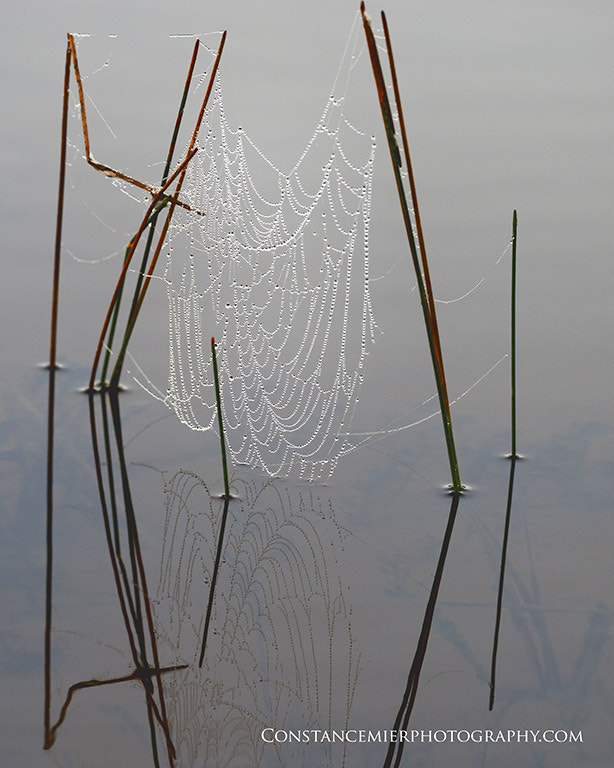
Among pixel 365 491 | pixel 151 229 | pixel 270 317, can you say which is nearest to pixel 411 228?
pixel 365 491

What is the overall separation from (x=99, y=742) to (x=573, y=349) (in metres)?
2.99

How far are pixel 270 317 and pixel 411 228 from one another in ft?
5.21

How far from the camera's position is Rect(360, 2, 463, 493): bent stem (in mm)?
3186

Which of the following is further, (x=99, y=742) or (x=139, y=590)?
(x=139, y=590)

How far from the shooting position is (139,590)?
350 cm

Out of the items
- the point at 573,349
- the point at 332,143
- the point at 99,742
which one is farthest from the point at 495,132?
the point at 99,742

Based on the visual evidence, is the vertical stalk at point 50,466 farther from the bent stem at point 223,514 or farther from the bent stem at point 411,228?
the bent stem at point 411,228

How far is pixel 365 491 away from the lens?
3.99m

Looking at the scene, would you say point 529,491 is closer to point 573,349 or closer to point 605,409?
point 605,409

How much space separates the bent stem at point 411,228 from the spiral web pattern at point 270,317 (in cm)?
47

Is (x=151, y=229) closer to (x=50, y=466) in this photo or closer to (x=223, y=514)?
(x=50, y=466)

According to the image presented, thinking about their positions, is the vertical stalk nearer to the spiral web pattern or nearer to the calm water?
the calm water

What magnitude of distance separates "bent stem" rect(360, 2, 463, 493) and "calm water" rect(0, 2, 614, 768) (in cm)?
39

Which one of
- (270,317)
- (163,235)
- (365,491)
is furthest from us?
(270,317)
